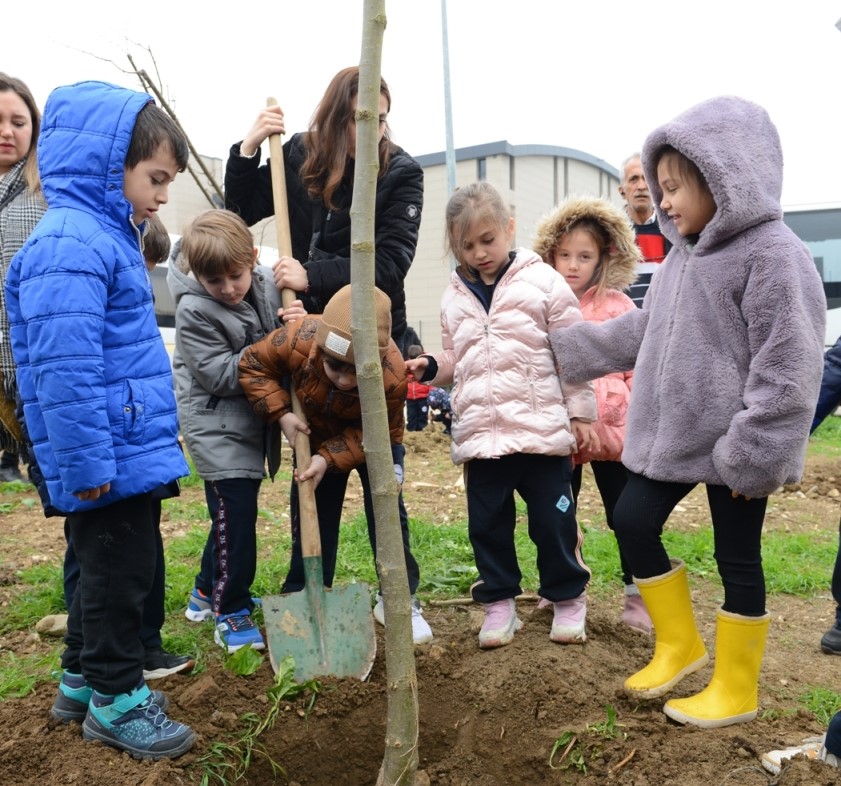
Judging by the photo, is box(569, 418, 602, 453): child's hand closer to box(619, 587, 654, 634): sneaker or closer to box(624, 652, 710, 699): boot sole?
box(619, 587, 654, 634): sneaker

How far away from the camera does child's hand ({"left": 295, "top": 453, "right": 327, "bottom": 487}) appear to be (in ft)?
9.37

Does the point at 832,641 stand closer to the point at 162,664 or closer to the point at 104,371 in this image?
the point at 162,664

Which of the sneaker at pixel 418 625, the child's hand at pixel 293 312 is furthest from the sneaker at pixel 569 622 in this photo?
the child's hand at pixel 293 312

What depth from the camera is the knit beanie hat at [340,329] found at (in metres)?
2.62

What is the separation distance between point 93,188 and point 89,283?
0.95 feet

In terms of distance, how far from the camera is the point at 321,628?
2807 mm

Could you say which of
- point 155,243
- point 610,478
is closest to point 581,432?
point 610,478

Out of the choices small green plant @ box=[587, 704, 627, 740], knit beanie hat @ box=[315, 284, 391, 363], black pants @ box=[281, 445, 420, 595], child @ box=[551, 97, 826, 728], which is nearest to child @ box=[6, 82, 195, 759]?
knit beanie hat @ box=[315, 284, 391, 363]

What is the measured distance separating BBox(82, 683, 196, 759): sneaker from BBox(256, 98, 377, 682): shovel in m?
0.50

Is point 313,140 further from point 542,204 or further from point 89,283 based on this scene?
point 542,204

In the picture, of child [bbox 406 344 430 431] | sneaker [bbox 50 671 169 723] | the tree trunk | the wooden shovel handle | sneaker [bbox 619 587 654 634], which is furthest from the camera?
child [bbox 406 344 430 431]

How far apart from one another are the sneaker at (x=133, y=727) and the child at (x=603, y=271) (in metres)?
1.76

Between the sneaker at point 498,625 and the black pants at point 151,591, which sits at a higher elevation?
the black pants at point 151,591

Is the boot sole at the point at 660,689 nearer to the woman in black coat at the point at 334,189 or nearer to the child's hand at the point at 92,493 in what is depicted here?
Answer: the woman in black coat at the point at 334,189
